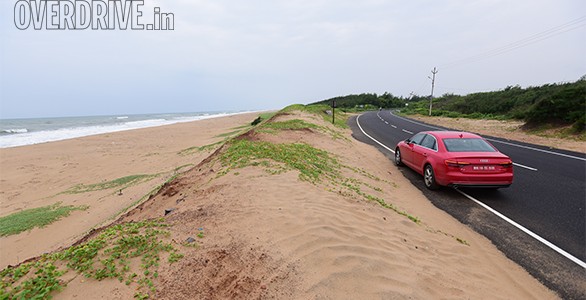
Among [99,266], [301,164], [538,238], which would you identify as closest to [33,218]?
[99,266]

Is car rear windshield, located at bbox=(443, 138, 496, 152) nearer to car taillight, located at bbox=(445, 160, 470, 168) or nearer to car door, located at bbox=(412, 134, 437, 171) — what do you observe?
car door, located at bbox=(412, 134, 437, 171)

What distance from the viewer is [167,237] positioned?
3.56 meters

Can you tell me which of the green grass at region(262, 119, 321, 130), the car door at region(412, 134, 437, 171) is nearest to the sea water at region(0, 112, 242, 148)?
the green grass at region(262, 119, 321, 130)

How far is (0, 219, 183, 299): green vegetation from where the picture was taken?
262 centimetres

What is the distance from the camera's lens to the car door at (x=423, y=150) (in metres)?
7.72

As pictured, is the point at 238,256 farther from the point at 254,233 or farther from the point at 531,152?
the point at 531,152

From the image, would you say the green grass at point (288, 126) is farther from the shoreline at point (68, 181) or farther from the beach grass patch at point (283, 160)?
the beach grass patch at point (283, 160)

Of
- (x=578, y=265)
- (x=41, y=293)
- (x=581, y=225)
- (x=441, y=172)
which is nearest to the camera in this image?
(x=41, y=293)

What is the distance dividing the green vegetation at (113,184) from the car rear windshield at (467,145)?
32.1 ft

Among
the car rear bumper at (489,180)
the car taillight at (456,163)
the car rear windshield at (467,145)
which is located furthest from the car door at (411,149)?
the car rear bumper at (489,180)

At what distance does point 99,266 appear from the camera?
116 inches

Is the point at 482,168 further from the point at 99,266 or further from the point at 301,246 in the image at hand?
the point at 99,266

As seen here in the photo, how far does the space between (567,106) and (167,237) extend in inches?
911

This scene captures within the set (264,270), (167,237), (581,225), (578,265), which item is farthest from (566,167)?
(167,237)
